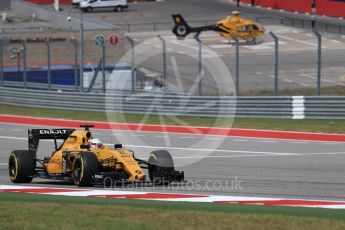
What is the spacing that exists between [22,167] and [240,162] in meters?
5.44

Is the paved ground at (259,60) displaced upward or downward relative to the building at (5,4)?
downward

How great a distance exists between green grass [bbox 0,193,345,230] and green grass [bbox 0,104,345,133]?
614 inches

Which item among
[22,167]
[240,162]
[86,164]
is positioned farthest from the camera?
[240,162]

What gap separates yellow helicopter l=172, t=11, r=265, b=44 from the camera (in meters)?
54.3

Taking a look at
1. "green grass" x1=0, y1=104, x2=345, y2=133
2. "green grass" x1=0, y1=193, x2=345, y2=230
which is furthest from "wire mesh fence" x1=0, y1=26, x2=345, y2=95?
"green grass" x1=0, y1=193, x2=345, y2=230

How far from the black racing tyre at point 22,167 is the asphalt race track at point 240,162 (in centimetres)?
26

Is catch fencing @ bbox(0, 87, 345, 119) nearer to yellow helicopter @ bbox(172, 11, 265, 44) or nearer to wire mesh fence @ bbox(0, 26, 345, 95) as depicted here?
wire mesh fence @ bbox(0, 26, 345, 95)

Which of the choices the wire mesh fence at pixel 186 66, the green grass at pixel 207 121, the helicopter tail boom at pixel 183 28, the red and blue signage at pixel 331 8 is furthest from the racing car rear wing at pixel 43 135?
the red and blue signage at pixel 331 8

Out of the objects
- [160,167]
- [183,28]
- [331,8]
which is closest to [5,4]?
[183,28]

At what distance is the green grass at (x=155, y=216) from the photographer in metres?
11.5

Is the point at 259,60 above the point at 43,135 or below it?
above

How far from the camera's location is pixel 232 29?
55.6 meters

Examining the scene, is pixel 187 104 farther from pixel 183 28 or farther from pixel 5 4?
pixel 5 4

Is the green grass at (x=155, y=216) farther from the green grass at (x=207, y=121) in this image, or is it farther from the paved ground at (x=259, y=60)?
the paved ground at (x=259, y=60)
